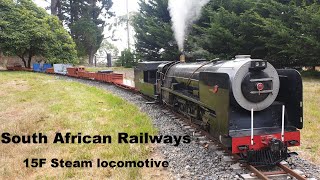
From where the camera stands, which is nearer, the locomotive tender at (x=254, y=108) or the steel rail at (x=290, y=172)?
the steel rail at (x=290, y=172)

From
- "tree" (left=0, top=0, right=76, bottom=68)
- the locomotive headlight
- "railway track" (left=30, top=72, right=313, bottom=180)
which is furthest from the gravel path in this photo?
"tree" (left=0, top=0, right=76, bottom=68)

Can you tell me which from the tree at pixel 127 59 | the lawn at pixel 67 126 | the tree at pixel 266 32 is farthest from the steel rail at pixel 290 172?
the tree at pixel 127 59

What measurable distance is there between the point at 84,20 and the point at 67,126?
40.7 m

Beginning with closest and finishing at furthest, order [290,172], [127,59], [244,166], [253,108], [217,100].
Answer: [290,172] → [244,166] → [253,108] → [217,100] → [127,59]

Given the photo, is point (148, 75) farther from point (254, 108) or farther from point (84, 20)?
point (84, 20)

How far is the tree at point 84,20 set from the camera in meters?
48.2

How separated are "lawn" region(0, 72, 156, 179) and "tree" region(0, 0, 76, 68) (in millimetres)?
16138

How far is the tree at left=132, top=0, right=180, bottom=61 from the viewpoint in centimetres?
3025

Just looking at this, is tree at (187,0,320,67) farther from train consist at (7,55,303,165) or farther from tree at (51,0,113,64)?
tree at (51,0,113,64)

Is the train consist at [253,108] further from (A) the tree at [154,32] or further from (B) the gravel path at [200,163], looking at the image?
(A) the tree at [154,32]

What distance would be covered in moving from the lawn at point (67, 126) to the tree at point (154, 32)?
1393 cm

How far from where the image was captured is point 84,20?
4838 cm

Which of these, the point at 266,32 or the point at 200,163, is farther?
the point at 266,32

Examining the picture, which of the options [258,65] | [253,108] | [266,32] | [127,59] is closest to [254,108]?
[253,108]
